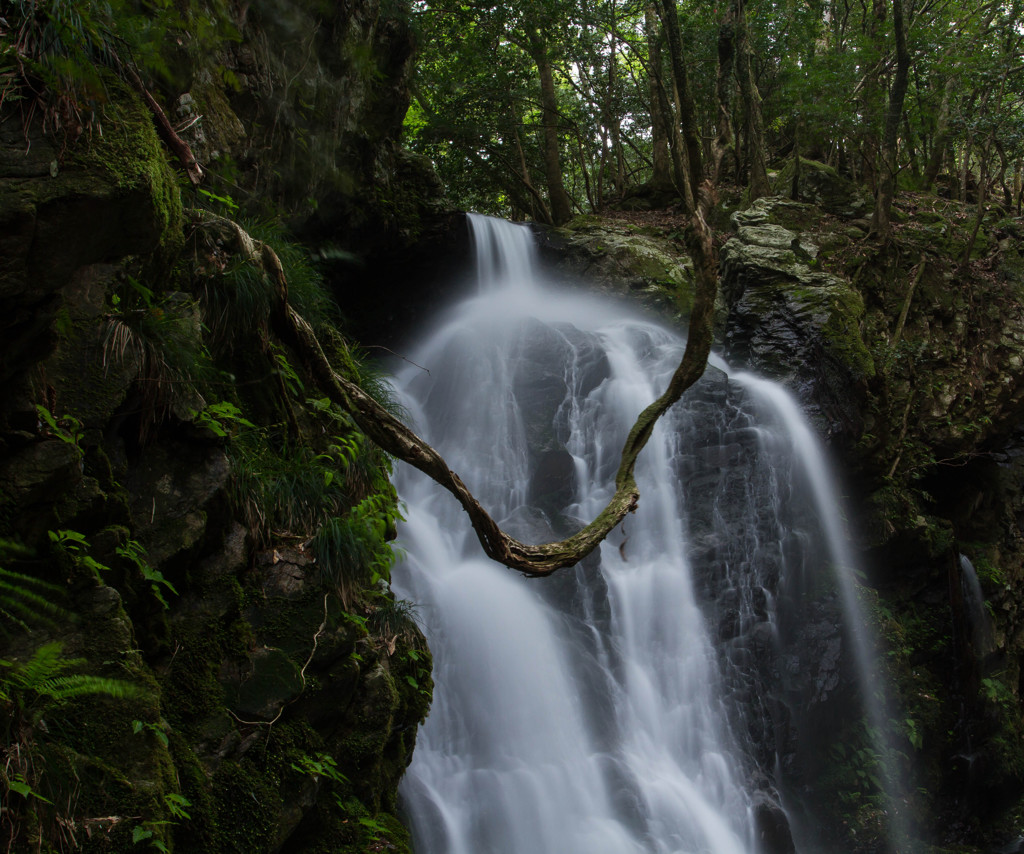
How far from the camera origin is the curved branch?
3434 mm

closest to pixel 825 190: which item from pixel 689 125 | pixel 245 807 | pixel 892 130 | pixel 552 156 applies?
pixel 892 130

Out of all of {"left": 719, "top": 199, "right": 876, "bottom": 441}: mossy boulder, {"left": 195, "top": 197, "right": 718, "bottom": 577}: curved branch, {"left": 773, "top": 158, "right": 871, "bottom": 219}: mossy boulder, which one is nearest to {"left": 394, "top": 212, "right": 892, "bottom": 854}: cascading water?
{"left": 719, "top": 199, "right": 876, "bottom": 441}: mossy boulder

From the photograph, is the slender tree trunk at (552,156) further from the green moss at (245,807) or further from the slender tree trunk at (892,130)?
the green moss at (245,807)

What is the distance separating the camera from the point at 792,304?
10297 millimetres

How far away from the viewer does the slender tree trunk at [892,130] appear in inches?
400

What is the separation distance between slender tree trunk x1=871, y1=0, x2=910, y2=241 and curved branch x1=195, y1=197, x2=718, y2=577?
29.2ft

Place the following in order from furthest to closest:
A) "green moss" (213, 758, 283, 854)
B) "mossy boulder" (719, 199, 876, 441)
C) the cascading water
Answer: "mossy boulder" (719, 199, 876, 441)
the cascading water
"green moss" (213, 758, 283, 854)

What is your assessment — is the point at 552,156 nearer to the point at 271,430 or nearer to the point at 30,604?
the point at 271,430

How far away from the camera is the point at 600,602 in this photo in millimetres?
7562

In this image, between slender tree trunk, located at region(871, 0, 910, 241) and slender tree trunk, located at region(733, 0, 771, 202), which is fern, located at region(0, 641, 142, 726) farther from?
slender tree trunk, located at region(871, 0, 910, 241)

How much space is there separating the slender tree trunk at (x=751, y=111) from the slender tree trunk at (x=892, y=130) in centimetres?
214

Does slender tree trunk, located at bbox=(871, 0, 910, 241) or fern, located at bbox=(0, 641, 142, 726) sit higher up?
slender tree trunk, located at bbox=(871, 0, 910, 241)

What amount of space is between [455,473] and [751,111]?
39.2ft

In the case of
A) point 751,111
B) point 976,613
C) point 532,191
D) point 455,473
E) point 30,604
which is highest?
point 751,111
